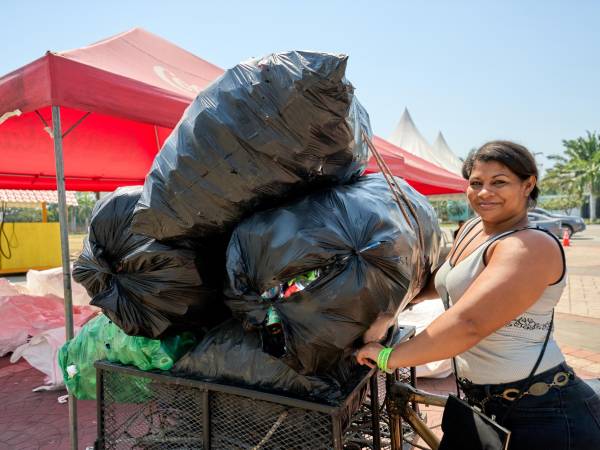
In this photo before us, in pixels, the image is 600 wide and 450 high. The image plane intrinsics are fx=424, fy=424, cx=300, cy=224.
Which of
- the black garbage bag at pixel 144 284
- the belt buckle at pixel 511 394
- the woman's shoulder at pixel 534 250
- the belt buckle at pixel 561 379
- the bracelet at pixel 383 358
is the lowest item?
the belt buckle at pixel 511 394

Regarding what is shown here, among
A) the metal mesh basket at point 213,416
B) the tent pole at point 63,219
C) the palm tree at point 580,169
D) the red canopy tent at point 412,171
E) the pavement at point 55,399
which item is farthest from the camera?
the palm tree at point 580,169

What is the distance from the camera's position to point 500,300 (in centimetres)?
112

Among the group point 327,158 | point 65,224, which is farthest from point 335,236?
point 65,224

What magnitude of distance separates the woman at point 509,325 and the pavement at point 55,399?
62.6 inches

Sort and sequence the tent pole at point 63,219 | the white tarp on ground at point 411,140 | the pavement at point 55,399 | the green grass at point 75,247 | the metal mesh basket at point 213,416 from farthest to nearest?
1. the white tarp on ground at point 411,140
2. the green grass at point 75,247
3. the pavement at point 55,399
4. the tent pole at point 63,219
5. the metal mesh basket at point 213,416

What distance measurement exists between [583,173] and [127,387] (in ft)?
148

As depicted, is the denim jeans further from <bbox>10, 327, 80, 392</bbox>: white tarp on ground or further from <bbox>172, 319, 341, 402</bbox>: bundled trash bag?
<bbox>10, 327, 80, 392</bbox>: white tarp on ground

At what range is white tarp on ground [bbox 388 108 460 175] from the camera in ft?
47.5

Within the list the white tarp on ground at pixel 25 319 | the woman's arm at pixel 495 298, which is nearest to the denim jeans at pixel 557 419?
the woman's arm at pixel 495 298

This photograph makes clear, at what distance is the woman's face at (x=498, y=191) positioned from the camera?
1307 millimetres

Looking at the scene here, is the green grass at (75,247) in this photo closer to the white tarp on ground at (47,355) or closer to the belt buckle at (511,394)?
the white tarp on ground at (47,355)

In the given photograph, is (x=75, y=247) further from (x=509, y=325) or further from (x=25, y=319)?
(x=509, y=325)

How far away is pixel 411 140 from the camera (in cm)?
1506

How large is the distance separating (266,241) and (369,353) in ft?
1.44
